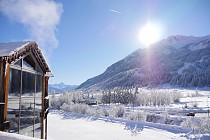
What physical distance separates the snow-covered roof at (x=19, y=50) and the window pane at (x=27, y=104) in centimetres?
119

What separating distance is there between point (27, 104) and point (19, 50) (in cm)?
300

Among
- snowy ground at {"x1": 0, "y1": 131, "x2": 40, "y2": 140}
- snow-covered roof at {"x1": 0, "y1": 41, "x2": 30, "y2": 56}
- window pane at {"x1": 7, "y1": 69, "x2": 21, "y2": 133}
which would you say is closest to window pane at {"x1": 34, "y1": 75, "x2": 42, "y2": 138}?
window pane at {"x1": 7, "y1": 69, "x2": 21, "y2": 133}

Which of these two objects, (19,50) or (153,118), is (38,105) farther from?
(153,118)

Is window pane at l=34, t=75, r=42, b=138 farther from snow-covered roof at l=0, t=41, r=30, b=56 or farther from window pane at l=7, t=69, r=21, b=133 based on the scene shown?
snow-covered roof at l=0, t=41, r=30, b=56

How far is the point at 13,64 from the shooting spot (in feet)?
32.3

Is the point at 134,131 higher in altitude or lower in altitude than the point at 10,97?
lower

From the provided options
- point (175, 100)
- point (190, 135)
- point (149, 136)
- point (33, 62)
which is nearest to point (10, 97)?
point (33, 62)

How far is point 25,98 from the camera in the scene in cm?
1118

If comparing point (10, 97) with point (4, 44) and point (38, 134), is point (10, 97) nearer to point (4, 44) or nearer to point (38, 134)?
point (4, 44)

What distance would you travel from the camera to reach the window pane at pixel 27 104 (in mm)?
10938

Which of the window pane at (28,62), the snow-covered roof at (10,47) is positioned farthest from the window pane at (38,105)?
the snow-covered roof at (10,47)

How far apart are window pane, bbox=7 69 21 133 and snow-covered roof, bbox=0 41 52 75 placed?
0.78m

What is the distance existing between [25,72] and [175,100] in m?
95.4

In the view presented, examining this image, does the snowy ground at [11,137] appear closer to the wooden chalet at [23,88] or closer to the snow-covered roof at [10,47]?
the wooden chalet at [23,88]
